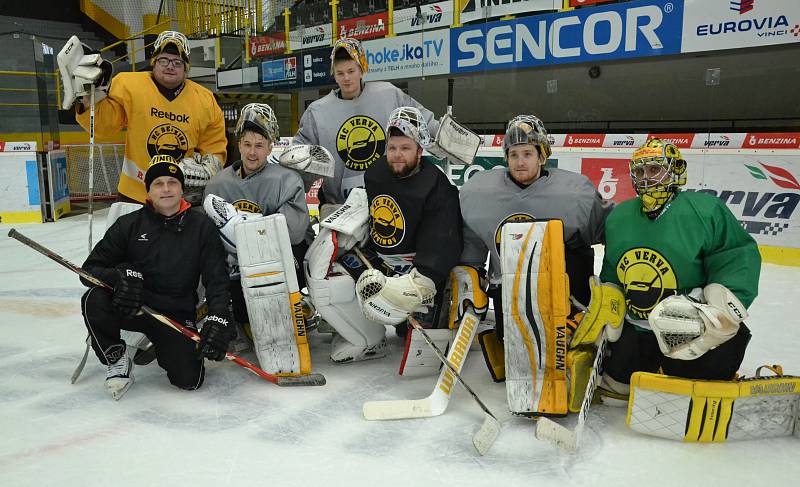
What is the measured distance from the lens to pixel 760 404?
5.96 feet

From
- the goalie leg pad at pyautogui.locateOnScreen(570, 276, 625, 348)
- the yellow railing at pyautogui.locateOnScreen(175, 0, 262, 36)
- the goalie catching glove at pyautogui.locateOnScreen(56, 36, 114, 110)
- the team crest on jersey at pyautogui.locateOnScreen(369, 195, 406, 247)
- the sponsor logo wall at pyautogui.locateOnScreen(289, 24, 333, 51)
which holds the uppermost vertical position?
the yellow railing at pyautogui.locateOnScreen(175, 0, 262, 36)

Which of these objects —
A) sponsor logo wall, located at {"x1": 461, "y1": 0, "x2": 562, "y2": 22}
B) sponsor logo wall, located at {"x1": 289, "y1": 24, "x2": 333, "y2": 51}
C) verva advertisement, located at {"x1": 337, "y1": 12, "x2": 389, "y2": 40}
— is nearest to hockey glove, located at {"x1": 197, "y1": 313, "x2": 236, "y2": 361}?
sponsor logo wall, located at {"x1": 461, "y1": 0, "x2": 562, "y2": 22}

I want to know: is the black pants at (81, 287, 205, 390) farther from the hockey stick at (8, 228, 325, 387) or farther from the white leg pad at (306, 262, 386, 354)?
the white leg pad at (306, 262, 386, 354)

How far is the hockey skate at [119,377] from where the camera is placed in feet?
7.11

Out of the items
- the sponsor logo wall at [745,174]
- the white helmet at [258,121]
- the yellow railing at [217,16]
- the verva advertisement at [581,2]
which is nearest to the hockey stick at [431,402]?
the white helmet at [258,121]

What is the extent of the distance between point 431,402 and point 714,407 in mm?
845

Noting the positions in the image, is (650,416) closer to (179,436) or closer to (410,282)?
(410,282)

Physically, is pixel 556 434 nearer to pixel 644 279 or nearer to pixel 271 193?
pixel 644 279

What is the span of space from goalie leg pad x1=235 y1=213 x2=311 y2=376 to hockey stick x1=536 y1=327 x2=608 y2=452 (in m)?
0.90

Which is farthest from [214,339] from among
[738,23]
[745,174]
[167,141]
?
[738,23]

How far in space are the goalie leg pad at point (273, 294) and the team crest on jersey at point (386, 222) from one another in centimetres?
35

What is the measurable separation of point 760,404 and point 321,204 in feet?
6.32

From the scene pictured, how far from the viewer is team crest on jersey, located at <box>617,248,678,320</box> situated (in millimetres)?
1945

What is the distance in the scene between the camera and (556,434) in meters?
1.83
